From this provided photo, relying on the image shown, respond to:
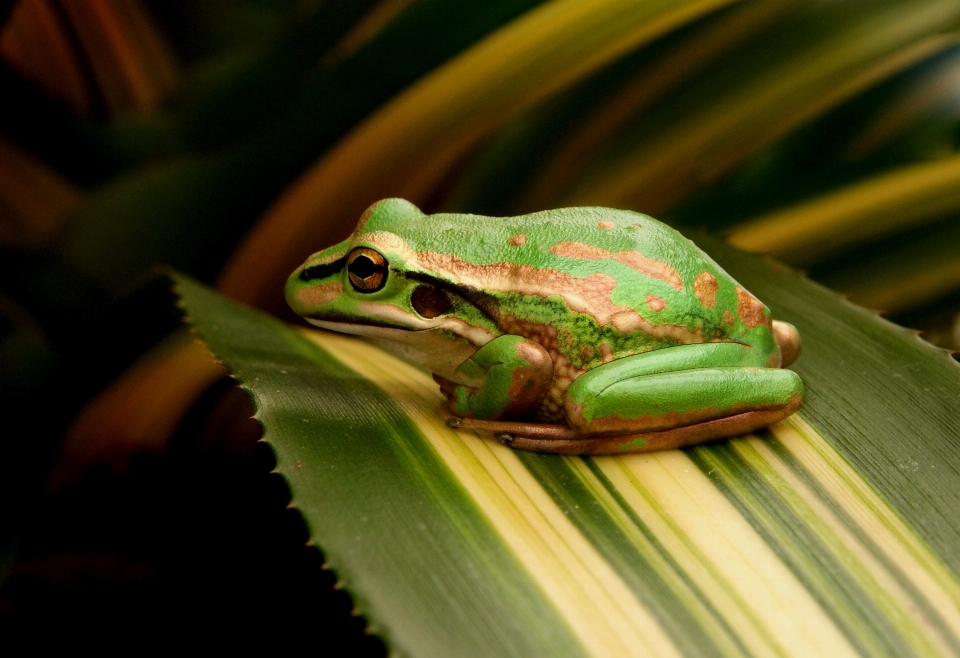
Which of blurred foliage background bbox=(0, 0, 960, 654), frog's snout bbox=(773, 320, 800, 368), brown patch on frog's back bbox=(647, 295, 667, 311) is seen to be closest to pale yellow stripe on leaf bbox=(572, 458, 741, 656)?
brown patch on frog's back bbox=(647, 295, 667, 311)

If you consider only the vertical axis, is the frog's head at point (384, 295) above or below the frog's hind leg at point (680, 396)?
above

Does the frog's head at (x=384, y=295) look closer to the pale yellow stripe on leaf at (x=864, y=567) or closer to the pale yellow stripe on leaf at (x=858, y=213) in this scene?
the pale yellow stripe on leaf at (x=864, y=567)

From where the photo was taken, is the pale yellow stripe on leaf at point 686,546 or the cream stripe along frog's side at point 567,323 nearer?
the pale yellow stripe on leaf at point 686,546

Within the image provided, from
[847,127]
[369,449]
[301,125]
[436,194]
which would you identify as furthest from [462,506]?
[847,127]

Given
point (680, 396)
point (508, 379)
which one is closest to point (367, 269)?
point (508, 379)

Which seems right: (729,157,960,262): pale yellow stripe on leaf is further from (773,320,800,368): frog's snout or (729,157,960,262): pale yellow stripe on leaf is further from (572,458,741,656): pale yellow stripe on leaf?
(572,458,741,656): pale yellow stripe on leaf

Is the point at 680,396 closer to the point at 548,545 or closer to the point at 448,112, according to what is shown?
the point at 548,545

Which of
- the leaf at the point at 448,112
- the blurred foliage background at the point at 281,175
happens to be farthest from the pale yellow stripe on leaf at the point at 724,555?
the leaf at the point at 448,112
